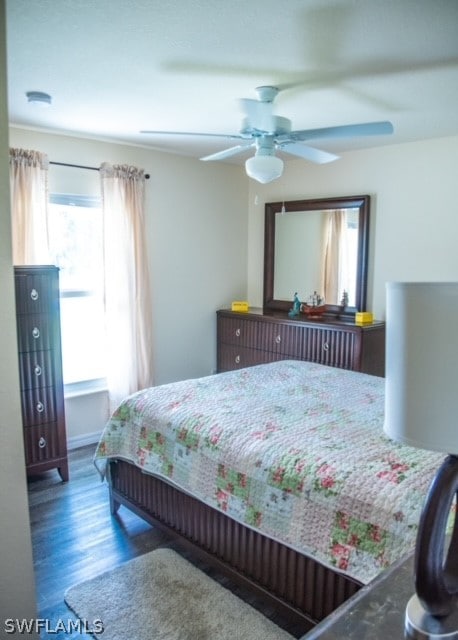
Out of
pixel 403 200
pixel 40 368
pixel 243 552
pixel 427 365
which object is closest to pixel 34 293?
pixel 40 368

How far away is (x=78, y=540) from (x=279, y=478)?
1.41 metres

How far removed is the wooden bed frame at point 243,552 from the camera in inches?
69.7

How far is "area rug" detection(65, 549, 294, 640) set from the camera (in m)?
1.94

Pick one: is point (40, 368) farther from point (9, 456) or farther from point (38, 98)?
point (9, 456)

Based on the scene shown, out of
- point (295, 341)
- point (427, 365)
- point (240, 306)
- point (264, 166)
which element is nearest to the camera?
point (427, 365)

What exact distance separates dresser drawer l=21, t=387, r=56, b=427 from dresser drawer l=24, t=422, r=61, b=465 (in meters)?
0.05

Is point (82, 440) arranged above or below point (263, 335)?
below

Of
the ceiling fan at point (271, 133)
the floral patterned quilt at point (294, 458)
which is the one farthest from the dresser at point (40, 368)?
the ceiling fan at point (271, 133)

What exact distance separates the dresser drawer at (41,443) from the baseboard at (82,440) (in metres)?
0.63

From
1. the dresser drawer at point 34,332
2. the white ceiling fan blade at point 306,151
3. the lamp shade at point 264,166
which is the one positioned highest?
the white ceiling fan blade at point 306,151

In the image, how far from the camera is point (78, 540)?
8.58 ft

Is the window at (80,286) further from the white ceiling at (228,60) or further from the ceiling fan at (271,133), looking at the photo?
the ceiling fan at (271,133)

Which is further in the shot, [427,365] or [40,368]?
[40,368]

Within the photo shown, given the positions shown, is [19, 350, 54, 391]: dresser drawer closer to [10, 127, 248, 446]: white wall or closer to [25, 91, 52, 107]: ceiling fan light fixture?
[10, 127, 248, 446]: white wall
